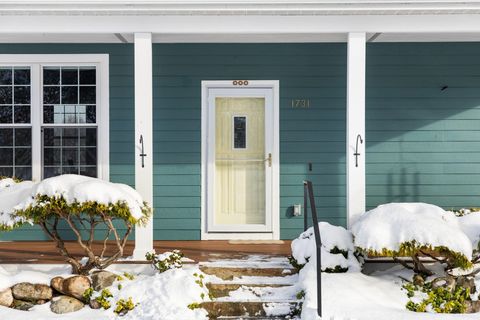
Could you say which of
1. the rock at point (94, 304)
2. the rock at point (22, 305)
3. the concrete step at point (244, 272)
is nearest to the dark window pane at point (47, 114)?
the rock at point (22, 305)

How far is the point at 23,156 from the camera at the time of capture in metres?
7.14

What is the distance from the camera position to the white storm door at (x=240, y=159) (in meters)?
7.16

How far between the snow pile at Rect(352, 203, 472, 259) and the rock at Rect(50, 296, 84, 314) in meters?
2.65

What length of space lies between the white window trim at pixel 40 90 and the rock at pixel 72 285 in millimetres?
2224

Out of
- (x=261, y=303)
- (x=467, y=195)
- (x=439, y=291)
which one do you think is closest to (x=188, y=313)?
(x=261, y=303)

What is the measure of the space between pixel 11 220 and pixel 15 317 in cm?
93

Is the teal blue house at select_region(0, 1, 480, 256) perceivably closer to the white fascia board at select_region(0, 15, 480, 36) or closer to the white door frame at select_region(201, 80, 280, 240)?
the white door frame at select_region(201, 80, 280, 240)

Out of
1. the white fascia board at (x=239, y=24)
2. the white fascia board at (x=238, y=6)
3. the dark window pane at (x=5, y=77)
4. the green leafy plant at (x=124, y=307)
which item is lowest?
the green leafy plant at (x=124, y=307)

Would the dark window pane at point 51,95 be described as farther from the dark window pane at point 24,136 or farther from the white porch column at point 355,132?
the white porch column at point 355,132

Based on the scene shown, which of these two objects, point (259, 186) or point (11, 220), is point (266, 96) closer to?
point (259, 186)

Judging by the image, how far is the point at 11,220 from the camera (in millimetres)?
5113

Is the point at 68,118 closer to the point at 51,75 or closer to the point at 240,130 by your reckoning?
the point at 51,75

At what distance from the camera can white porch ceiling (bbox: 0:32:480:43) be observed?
6.37 m

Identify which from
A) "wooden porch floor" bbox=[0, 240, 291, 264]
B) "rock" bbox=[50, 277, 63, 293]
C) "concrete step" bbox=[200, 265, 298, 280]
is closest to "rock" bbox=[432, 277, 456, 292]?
"concrete step" bbox=[200, 265, 298, 280]
